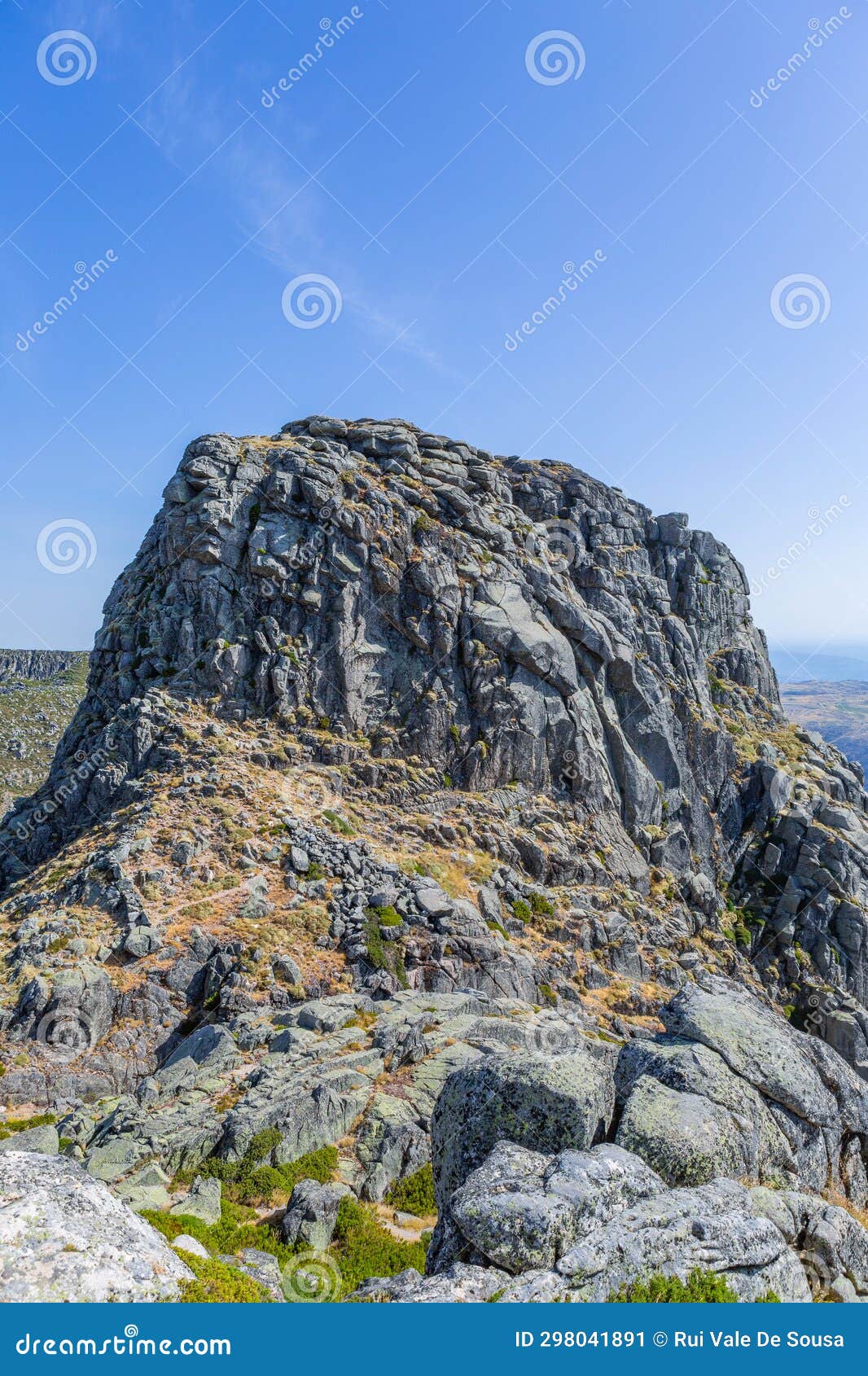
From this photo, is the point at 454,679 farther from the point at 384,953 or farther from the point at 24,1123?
the point at 24,1123

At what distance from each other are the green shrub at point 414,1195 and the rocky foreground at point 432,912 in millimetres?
104

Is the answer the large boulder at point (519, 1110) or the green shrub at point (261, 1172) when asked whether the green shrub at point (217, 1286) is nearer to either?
the large boulder at point (519, 1110)

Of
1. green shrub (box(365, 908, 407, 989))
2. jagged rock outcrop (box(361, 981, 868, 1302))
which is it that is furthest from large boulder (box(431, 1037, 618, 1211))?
green shrub (box(365, 908, 407, 989))

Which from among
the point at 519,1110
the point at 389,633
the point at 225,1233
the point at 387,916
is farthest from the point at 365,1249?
the point at 389,633

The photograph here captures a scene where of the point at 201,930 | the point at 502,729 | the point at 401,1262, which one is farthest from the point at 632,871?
the point at 401,1262

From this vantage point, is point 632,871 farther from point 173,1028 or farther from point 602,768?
point 173,1028

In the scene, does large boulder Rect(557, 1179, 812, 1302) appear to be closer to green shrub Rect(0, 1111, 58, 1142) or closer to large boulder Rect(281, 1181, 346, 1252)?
large boulder Rect(281, 1181, 346, 1252)

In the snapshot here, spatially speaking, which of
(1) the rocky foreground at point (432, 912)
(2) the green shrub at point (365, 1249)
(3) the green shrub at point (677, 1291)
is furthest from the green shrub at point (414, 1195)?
(3) the green shrub at point (677, 1291)

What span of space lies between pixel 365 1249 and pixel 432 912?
19376 millimetres

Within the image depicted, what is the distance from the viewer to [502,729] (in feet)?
157

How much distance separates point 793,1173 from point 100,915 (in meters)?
27.0

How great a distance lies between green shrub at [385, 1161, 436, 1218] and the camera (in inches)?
730

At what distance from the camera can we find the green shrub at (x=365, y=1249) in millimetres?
15602

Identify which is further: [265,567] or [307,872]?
[265,567]
